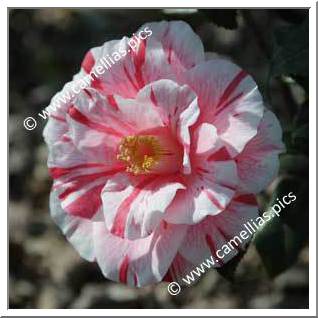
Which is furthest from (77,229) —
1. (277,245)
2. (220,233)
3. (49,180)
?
(49,180)

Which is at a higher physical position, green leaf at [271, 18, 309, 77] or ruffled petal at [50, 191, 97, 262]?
green leaf at [271, 18, 309, 77]

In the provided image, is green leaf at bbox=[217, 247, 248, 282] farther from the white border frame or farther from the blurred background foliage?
the white border frame

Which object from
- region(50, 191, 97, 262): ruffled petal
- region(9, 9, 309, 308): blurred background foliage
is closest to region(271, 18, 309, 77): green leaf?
region(9, 9, 309, 308): blurred background foliage

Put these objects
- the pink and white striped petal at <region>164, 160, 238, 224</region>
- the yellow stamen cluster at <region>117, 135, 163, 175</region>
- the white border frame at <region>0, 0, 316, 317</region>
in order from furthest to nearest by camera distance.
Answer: the white border frame at <region>0, 0, 316, 317</region> < the yellow stamen cluster at <region>117, 135, 163, 175</region> < the pink and white striped petal at <region>164, 160, 238, 224</region>

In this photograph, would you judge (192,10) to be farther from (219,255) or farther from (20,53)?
(20,53)

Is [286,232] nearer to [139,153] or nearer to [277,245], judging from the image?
[277,245]

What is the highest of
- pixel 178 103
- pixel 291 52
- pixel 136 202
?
pixel 291 52

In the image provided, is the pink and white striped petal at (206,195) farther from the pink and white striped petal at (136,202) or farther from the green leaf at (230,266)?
the green leaf at (230,266)
